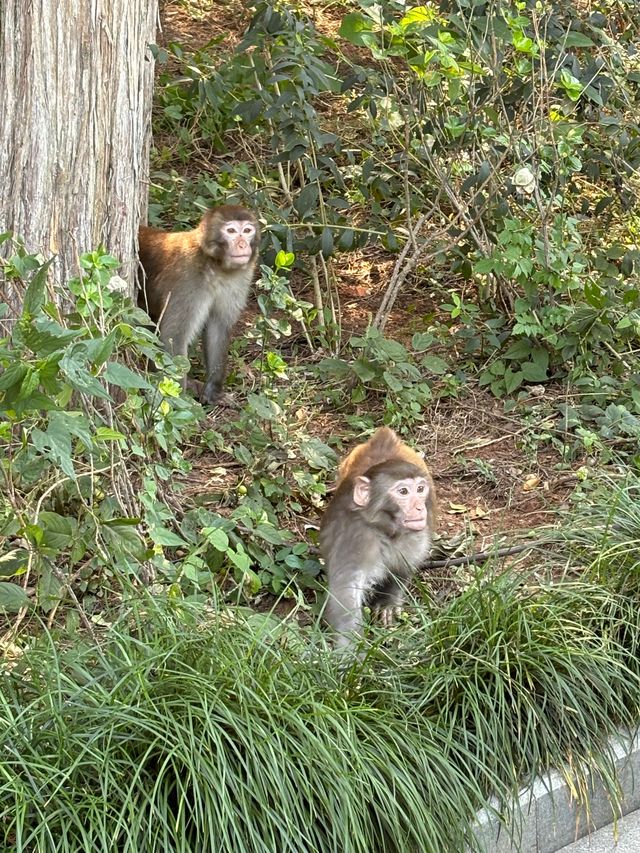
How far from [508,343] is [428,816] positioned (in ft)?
13.4

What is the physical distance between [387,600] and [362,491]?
24.6 inches

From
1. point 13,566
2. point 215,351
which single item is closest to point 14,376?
point 13,566

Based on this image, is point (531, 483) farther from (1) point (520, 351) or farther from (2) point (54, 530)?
(2) point (54, 530)

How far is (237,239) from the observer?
7438 millimetres

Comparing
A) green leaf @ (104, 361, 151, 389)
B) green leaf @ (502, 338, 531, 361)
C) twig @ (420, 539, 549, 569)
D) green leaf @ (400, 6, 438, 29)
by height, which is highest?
green leaf @ (400, 6, 438, 29)

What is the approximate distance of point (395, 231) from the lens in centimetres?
869

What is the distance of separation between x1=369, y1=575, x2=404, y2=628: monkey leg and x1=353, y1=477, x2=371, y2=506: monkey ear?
42 cm

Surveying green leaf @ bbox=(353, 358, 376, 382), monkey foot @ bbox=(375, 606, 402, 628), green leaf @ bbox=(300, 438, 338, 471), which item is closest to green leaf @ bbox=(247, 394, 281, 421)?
green leaf @ bbox=(300, 438, 338, 471)

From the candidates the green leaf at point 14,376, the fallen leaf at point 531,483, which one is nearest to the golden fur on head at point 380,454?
the fallen leaf at point 531,483

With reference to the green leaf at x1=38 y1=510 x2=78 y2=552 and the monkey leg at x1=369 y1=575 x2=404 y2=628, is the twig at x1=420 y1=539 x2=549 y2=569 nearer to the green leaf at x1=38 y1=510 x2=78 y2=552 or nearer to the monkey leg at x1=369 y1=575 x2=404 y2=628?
the monkey leg at x1=369 y1=575 x2=404 y2=628

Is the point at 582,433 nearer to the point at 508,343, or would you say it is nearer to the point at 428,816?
the point at 508,343

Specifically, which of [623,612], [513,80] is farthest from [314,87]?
[623,612]

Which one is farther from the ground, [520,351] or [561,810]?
[520,351]

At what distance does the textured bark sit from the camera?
18.3 feet
